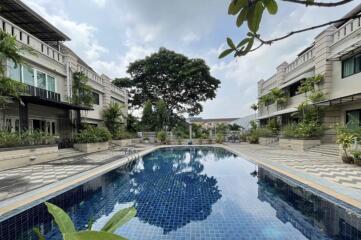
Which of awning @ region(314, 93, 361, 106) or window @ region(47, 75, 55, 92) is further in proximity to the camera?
window @ region(47, 75, 55, 92)

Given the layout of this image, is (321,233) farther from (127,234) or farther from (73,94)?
(73,94)

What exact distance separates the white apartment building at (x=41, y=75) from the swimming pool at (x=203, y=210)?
26.3 ft

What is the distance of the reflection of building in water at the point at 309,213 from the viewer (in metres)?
4.18

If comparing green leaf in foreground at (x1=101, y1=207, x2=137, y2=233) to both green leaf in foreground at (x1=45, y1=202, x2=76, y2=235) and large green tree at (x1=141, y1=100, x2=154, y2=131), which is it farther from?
large green tree at (x1=141, y1=100, x2=154, y2=131)

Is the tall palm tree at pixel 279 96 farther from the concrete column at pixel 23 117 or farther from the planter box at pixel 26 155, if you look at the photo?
the concrete column at pixel 23 117

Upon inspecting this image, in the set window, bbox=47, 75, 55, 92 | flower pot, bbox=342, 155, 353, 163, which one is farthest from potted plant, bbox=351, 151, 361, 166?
window, bbox=47, 75, 55, 92

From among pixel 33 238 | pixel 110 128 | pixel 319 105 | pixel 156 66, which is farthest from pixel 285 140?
pixel 156 66

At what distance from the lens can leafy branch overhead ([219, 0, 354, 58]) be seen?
0.99 meters

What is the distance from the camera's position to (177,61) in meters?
30.1

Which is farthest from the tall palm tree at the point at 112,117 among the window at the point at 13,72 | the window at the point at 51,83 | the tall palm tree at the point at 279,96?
the tall palm tree at the point at 279,96

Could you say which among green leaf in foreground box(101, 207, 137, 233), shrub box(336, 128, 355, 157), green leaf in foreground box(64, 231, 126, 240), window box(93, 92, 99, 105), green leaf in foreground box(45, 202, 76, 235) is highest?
window box(93, 92, 99, 105)

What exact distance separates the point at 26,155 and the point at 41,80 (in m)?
6.13

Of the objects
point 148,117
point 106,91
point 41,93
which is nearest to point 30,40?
point 41,93

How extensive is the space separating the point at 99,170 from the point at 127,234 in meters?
5.35
